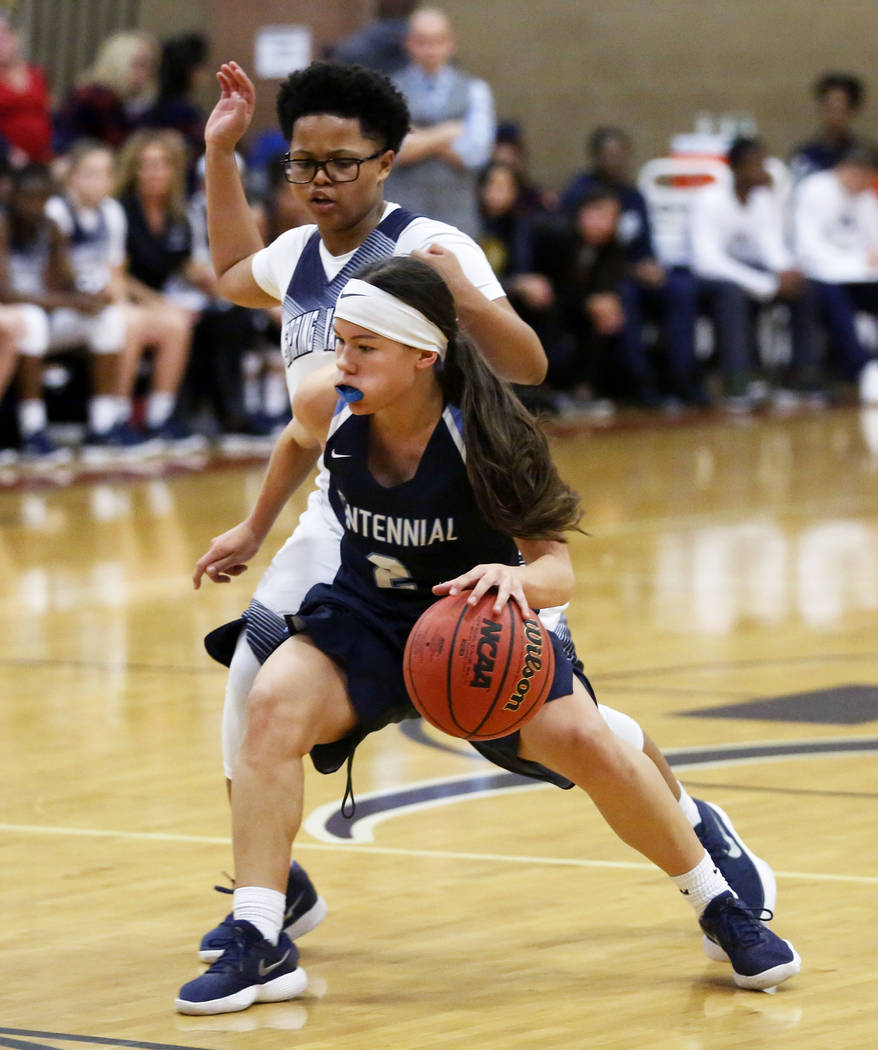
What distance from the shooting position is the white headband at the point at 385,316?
3611mm

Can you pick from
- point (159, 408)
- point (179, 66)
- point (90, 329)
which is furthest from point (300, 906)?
point (179, 66)

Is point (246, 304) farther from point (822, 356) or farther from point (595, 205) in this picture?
point (822, 356)

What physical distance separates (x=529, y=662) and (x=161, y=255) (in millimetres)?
9952

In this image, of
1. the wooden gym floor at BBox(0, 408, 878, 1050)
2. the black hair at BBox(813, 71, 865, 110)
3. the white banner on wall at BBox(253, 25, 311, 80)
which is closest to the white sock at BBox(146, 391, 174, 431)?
the white banner on wall at BBox(253, 25, 311, 80)

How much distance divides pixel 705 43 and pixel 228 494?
10344 mm

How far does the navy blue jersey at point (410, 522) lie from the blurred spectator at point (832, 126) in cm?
1438

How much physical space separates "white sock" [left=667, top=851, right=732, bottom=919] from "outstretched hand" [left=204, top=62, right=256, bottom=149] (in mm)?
1565

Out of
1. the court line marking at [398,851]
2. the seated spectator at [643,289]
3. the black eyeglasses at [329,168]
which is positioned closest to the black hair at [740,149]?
the seated spectator at [643,289]

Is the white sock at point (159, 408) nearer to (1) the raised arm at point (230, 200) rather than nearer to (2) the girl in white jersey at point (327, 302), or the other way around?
(1) the raised arm at point (230, 200)

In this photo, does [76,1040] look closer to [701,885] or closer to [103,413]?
[701,885]

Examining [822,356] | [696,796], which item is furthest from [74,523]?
[822,356]

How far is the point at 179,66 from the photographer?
15.2 metres

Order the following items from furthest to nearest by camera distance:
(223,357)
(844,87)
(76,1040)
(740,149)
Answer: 1. (844,87)
2. (740,149)
3. (223,357)
4. (76,1040)

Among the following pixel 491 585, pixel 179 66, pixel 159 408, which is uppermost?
pixel 179 66
